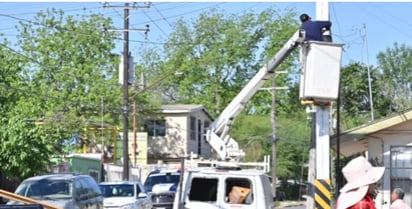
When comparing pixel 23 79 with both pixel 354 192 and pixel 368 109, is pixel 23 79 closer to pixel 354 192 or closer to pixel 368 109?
pixel 368 109

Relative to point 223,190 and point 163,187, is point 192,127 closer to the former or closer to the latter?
point 163,187

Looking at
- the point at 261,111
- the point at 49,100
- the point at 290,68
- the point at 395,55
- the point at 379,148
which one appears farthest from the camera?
→ the point at 395,55

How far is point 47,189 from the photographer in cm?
1966

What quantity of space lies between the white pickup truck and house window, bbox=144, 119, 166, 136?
4598 centimetres

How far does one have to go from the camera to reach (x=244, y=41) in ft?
227

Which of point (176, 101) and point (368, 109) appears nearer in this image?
point (368, 109)

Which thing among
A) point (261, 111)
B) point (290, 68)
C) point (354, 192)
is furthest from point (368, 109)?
point (354, 192)

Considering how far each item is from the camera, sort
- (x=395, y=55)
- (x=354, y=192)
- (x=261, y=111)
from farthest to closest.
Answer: (x=395, y=55) < (x=261, y=111) < (x=354, y=192)

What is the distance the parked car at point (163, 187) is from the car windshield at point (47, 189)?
894 cm

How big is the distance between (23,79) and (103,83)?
17.6ft

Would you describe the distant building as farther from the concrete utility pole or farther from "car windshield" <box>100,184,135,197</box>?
the concrete utility pole

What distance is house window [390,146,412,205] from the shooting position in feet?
71.2

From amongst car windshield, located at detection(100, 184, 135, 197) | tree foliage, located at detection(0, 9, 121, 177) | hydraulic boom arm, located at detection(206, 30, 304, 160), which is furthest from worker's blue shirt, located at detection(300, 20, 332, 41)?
tree foliage, located at detection(0, 9, 121, 177)

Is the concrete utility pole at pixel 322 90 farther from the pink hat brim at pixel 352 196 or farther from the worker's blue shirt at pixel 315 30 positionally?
the pink hat brim at pixel 352 196
